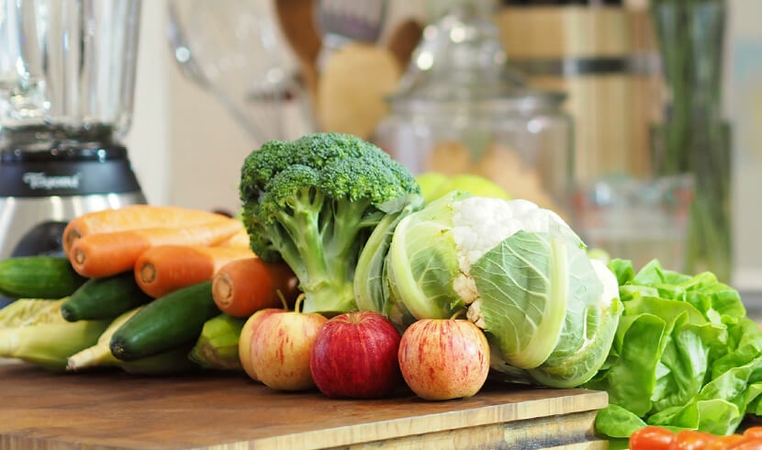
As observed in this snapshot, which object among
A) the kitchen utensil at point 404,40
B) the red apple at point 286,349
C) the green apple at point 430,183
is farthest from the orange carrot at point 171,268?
the kitchen utensil at point 404,40

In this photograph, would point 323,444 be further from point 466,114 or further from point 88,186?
point 466,114

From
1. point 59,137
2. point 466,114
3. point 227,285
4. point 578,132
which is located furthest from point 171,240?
point 578,132

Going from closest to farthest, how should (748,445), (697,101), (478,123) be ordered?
1. (748,445)
2. (478,123)
3. (697,101)

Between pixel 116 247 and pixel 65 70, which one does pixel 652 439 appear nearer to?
pixel 116 247

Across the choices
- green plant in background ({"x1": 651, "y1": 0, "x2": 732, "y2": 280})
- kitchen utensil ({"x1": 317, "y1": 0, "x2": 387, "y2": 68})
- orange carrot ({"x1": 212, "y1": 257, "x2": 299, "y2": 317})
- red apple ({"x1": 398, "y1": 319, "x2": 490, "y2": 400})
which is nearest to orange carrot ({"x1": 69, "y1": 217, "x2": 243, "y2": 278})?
orange carrot ({"x1": 212, "y1": 257, "x2": 299, "y2": 317})

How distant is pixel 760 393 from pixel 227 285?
536 mm

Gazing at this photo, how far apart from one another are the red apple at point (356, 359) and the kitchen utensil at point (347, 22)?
5.56ft

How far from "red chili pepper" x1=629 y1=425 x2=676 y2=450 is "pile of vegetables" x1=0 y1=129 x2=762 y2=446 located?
0.01 m

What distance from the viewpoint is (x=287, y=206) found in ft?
4.20

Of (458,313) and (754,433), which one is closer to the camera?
(754,433)

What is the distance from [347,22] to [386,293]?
1.70 m

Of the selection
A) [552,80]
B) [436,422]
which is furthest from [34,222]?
[552,80]

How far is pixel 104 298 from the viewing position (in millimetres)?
1392

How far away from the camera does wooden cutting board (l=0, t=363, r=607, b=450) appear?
1.02 metres
